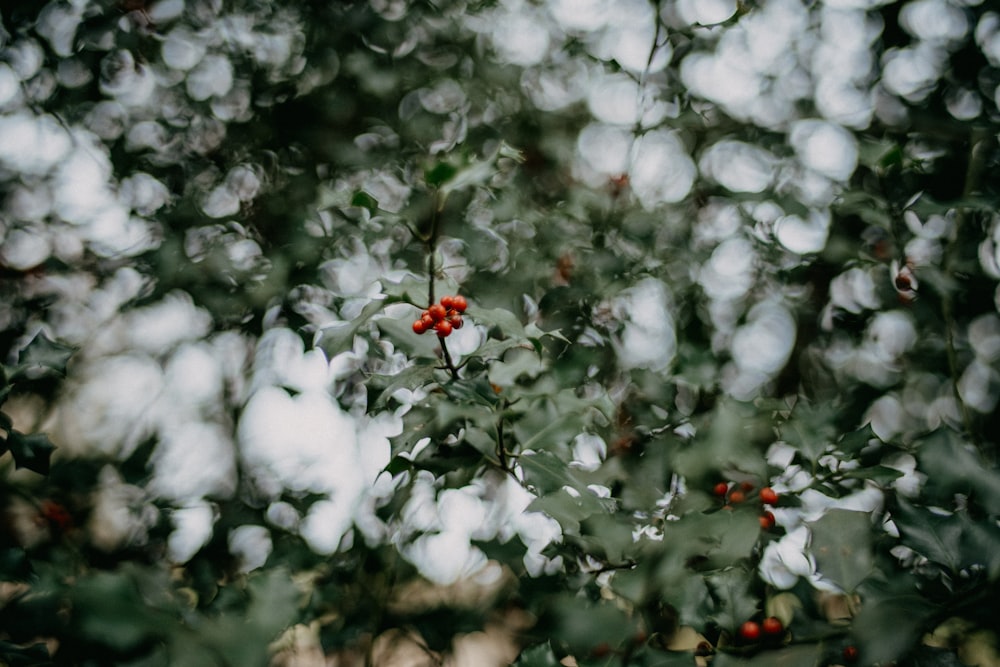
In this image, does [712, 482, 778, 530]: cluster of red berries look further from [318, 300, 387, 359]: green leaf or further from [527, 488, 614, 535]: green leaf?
[318, 300, 387, 359]: green leaf

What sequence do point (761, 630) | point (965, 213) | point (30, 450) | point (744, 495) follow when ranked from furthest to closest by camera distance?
point (965, 213), point (744, 495), point (761, 630), point (30, 450)

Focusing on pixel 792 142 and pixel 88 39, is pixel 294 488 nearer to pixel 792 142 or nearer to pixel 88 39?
pixel 88 39

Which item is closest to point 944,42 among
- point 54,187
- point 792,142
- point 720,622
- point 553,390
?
point 792,142

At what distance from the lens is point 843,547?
1.11 metres

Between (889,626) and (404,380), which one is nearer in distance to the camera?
(889,626)

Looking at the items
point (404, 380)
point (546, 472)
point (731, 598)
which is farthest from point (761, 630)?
point (404, 380)

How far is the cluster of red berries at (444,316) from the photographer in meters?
1.21

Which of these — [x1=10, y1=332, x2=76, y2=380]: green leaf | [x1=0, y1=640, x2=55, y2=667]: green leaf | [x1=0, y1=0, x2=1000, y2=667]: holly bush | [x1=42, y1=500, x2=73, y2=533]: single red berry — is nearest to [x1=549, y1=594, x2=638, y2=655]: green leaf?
[x1=0, y1=0, x2=1000, y2=667]: holly bush

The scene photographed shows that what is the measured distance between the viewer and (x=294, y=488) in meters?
2.41

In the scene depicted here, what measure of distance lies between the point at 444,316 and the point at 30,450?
86 centimetres

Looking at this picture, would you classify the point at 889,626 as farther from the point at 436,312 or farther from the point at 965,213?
the point at 965,213

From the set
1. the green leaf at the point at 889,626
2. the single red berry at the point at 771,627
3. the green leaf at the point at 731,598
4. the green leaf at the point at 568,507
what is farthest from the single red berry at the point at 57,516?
the green leaf at the point at 889,626

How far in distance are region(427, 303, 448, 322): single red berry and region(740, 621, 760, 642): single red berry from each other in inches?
33.5

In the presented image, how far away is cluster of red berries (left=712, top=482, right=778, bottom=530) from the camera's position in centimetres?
139
